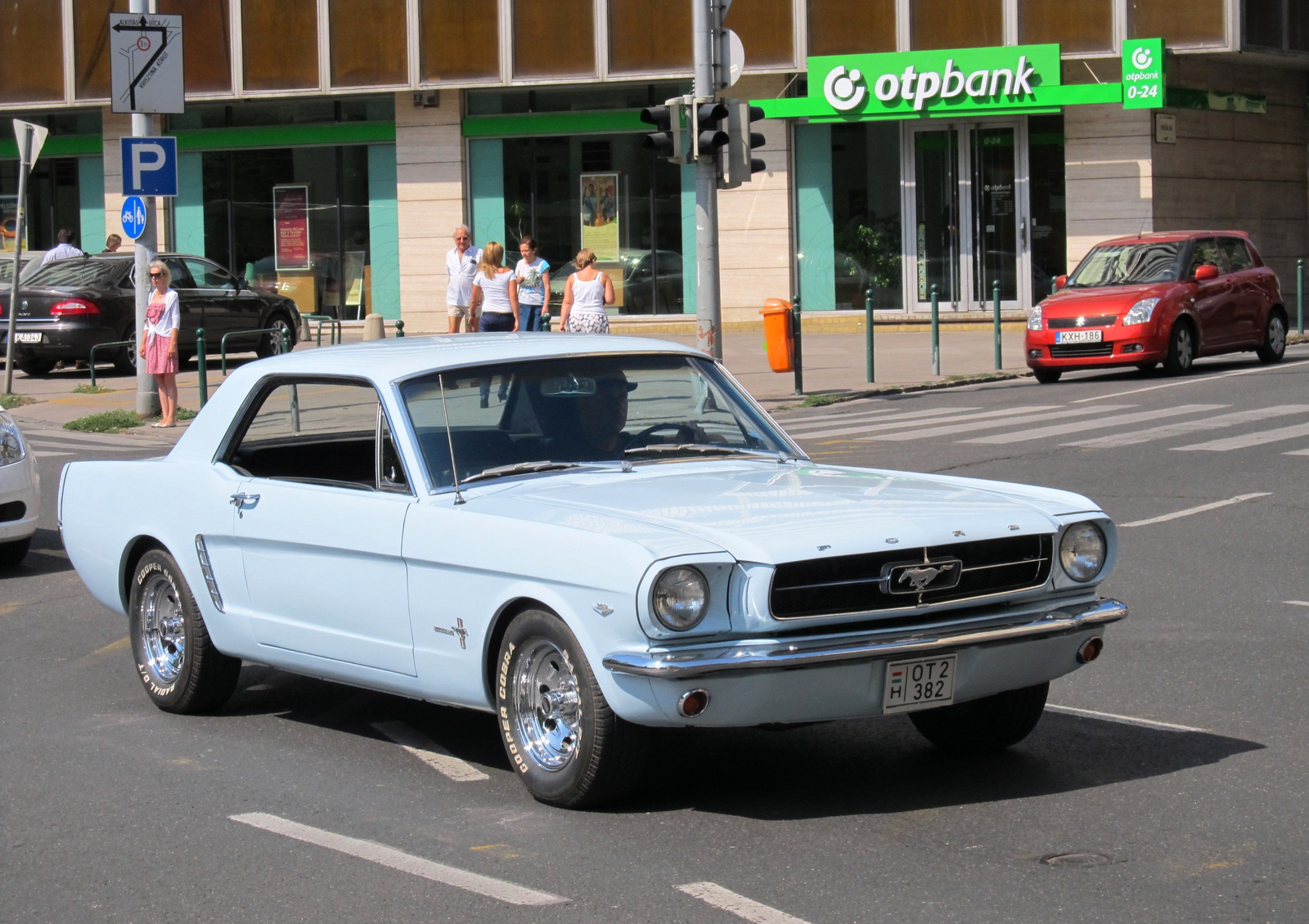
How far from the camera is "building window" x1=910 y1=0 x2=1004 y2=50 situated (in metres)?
29.3

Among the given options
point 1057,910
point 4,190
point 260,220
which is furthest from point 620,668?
point 4,190

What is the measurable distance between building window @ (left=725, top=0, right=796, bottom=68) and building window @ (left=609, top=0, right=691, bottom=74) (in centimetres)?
88

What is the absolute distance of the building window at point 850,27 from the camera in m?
29.7

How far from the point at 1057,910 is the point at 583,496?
196cm

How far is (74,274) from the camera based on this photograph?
25.0 m

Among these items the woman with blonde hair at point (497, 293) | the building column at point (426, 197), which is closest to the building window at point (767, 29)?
the building column at point (426, 197)

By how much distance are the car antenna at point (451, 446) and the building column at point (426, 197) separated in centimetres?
2650

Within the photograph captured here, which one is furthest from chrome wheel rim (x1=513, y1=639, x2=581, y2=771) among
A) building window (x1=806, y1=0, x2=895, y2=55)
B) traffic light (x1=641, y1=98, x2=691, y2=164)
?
building window (x1=806, y1=0, x2=895, y2=55)

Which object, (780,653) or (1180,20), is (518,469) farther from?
(1180,20)

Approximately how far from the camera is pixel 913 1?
96.9ft

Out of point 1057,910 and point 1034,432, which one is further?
point 1034,432

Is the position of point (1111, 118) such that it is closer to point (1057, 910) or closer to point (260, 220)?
point (260, 220)

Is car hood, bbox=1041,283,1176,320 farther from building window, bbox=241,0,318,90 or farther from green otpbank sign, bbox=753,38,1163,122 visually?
building window, bbox=241,0,318,90

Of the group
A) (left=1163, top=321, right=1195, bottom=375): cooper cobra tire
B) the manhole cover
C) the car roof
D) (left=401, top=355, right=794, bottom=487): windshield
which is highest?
the car roof
